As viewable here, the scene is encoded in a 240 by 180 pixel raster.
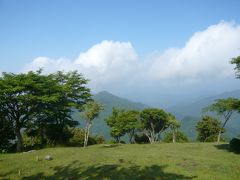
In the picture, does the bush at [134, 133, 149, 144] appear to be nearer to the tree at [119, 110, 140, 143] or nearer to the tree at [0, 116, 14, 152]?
the tree at [119, 110, 140, 143]

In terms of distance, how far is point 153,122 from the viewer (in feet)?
324

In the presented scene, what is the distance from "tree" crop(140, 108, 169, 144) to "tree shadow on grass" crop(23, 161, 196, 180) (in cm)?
6632

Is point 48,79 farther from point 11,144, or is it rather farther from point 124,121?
point 124,121

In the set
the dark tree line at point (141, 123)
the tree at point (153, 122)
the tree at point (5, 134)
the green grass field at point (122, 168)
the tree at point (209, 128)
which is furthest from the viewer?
the tree at point (153, 122)

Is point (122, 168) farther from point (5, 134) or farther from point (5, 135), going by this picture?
point (5, 135)

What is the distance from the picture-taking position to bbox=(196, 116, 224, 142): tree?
91.6 m

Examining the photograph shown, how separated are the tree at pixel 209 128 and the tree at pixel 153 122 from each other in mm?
10513

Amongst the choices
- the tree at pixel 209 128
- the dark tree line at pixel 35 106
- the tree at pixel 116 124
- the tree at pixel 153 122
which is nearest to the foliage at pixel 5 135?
the dark tree line at pixel 35 106

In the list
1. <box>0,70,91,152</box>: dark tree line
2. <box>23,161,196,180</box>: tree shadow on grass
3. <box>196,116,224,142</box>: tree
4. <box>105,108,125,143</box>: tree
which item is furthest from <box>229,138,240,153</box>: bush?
<box>105,108,125,143</box>: tree

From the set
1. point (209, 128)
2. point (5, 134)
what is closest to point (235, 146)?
point (5, 134)

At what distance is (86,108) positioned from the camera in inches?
2165

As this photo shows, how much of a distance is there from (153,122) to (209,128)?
1733cm

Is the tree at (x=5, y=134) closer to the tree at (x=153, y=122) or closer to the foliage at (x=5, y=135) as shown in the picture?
the foliage at (x=5, y=135)

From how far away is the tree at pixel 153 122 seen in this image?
314 ft
